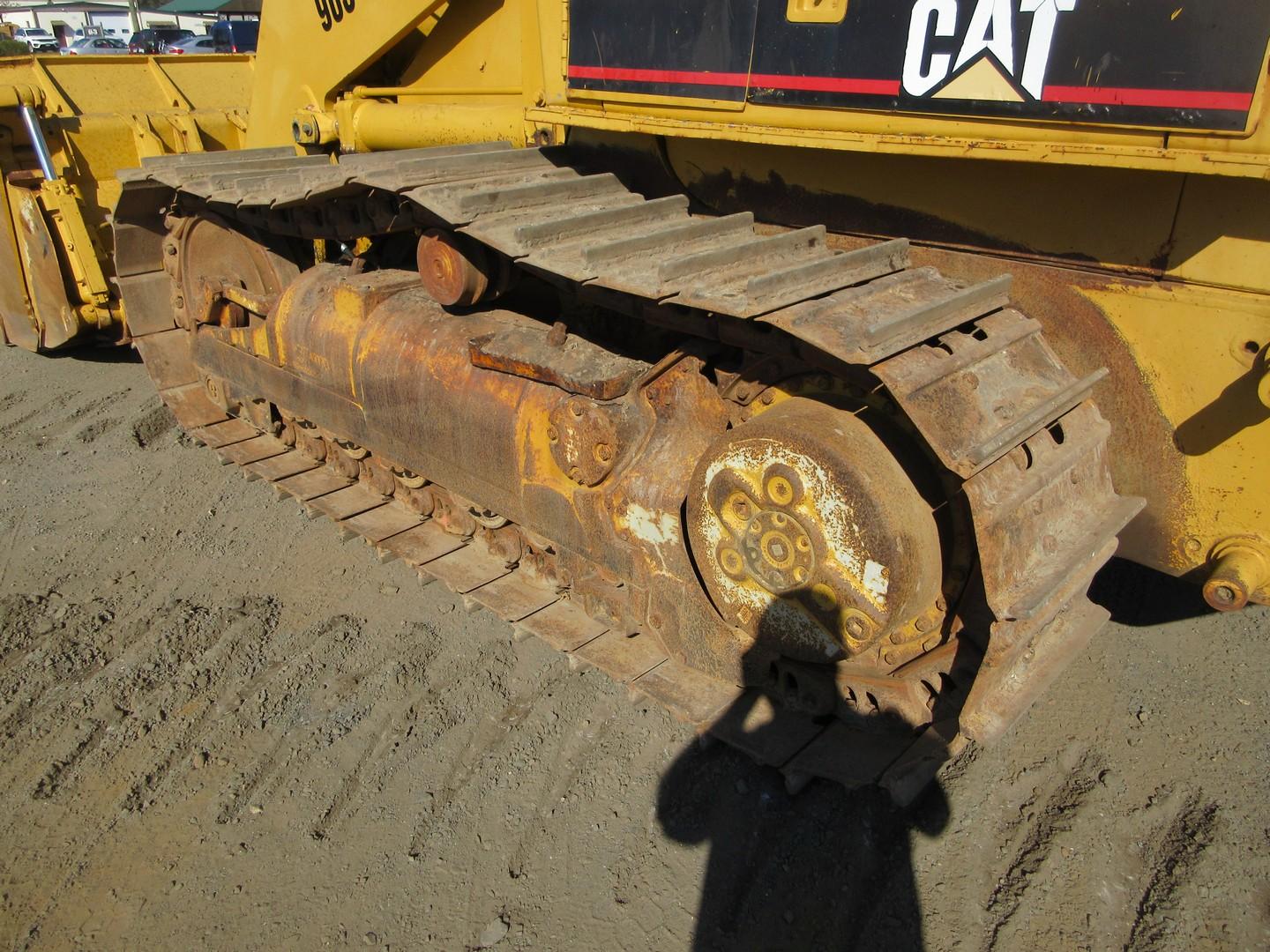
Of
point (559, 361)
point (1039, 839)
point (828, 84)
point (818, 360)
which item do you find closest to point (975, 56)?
point (828, 84)

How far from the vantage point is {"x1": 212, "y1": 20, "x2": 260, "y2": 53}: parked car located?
1906 centimetres

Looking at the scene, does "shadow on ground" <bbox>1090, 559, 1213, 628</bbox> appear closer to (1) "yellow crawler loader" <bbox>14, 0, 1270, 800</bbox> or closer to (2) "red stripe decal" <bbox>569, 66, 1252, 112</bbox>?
(1) "yellow crawler loader" <bbox>14, 0, 1270, 800</bbox>

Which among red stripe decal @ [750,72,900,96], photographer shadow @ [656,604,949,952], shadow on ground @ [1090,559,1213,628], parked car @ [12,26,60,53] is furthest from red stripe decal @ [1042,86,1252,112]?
parked car @ [12,26,60,53]

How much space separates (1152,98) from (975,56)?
390mm

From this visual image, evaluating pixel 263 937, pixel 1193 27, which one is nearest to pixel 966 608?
pixel 1193 27

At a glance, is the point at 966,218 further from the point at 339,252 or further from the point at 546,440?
the point at 339,252

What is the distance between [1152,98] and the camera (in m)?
1.92

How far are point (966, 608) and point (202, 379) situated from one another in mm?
3991

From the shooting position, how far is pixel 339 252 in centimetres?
460

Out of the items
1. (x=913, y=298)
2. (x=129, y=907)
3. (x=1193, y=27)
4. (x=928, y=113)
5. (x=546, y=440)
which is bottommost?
(x=129, y=907)

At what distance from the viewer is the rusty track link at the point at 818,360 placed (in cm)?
207

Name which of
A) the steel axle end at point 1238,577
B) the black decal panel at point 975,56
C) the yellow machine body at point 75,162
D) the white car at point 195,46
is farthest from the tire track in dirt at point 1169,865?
the white car at point 195,46

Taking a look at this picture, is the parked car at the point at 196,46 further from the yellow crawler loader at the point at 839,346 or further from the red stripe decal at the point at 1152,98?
the red stripe decal at the point at 1152,98

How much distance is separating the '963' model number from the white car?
17893 millimetres
